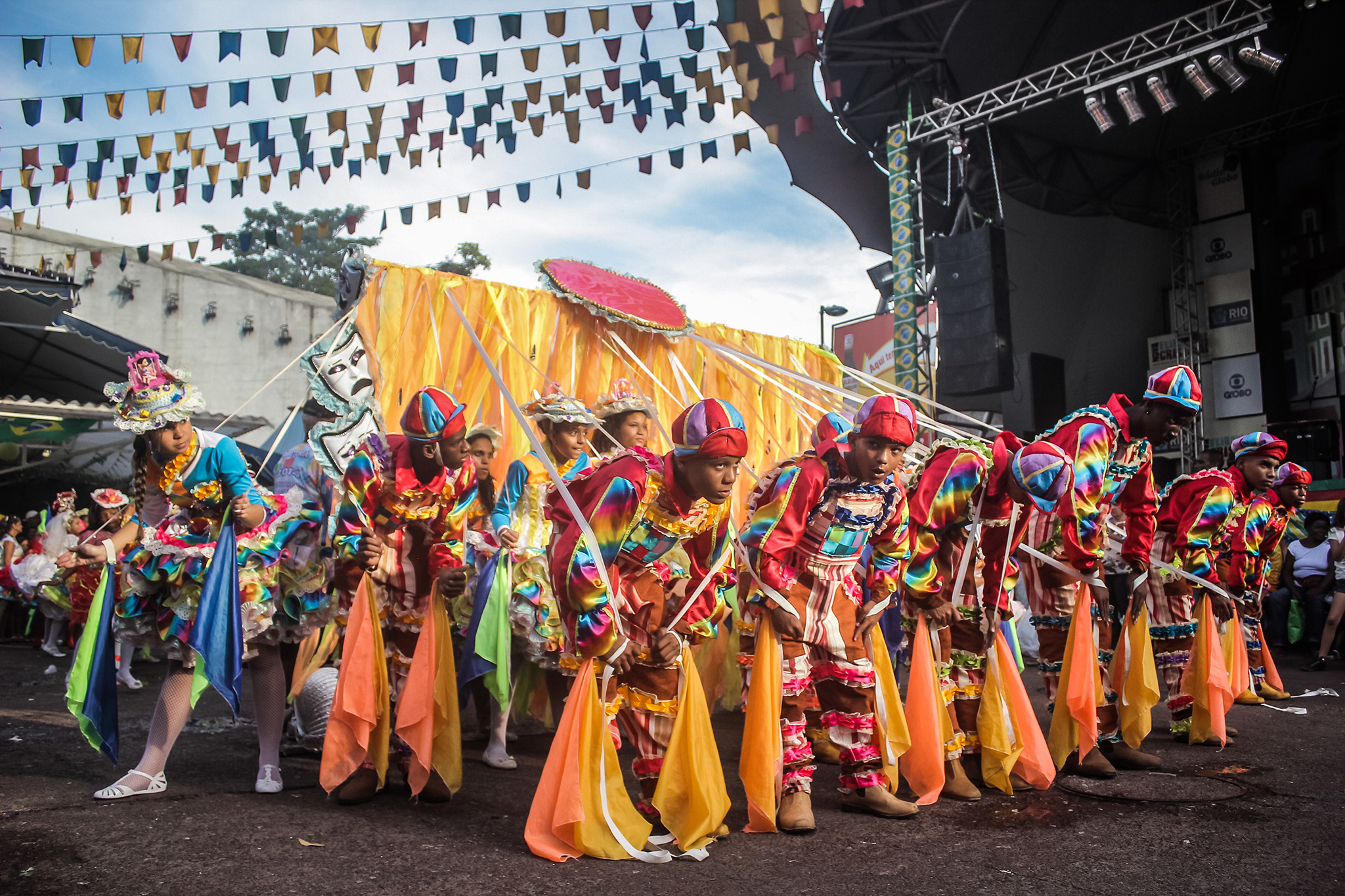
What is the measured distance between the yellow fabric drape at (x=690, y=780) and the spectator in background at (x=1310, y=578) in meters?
8.36

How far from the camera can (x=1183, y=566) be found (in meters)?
5.47

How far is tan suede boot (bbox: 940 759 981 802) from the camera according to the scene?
13.6 feet

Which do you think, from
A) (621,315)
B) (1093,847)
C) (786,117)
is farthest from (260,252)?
(1093,847)

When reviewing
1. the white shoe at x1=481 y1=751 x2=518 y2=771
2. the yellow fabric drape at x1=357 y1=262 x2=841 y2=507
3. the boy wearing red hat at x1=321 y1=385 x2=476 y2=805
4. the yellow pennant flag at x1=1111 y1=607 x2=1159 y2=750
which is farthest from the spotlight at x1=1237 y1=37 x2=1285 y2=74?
the white shoe at x1=481 y1=751 x2=518 y2=771

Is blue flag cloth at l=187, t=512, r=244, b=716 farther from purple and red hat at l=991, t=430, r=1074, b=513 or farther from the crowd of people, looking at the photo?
purple and red hat at l=991, t=430, r=1074, b=513

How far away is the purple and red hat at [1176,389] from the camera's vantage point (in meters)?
4.84

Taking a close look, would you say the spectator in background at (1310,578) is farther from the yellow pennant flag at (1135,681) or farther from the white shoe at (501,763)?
the white shoe at (501,763)

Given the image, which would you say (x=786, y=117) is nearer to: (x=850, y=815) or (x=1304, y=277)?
(x=1304, y=277)

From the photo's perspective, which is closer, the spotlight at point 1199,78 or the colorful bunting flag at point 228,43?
the colorful bunting flag at point 228,43

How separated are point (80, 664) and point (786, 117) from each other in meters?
11.9

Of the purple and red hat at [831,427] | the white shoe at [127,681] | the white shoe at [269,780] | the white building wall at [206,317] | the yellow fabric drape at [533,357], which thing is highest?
the white building wall at [206,317]

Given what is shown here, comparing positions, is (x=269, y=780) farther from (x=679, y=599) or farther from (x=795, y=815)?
(x=795, y=815)

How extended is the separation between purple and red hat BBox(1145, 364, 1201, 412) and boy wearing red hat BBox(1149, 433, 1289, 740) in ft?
2.76

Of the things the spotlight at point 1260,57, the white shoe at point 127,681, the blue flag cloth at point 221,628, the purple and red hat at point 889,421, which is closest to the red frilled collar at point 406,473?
the blue flag cloth at point 221,628
